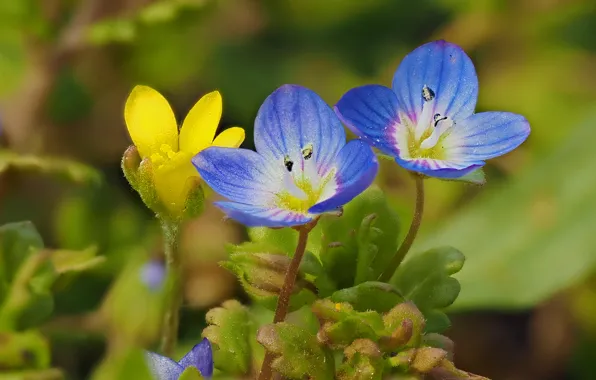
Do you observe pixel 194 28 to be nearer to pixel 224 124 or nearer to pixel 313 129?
pixel 224 124

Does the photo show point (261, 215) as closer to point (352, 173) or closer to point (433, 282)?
point (352, 173)

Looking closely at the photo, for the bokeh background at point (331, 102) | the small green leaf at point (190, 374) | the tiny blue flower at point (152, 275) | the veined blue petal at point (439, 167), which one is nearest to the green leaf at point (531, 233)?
the bokeh background at point (331, 102)

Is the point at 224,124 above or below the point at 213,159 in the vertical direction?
below

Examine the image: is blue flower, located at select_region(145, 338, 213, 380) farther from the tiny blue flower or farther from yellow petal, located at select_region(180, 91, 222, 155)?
the tiny blue flower

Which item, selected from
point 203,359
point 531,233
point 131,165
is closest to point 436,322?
point 203,359

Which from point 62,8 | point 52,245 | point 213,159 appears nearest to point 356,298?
point 213,159

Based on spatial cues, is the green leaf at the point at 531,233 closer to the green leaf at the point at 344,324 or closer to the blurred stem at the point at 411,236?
the blurred stem at the point at 411,236
